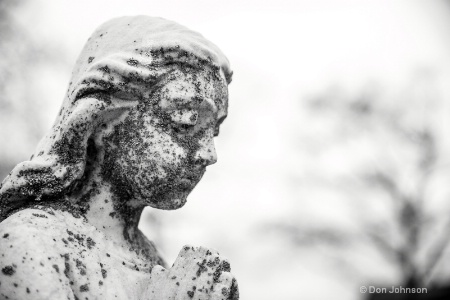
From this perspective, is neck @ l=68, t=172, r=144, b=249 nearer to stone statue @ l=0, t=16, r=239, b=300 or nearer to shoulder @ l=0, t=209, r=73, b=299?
stone statue @ l=0, t=16, r=239, b=300

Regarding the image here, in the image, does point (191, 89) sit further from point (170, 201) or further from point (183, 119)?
point (170, 201)

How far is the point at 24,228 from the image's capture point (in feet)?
7.74

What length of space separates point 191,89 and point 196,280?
2.98 feet

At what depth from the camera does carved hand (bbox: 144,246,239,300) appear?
2.49 meters

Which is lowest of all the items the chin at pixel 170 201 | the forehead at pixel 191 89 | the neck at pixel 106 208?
the neck at pixel 106 208

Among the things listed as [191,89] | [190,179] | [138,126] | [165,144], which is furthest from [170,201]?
[191,89]

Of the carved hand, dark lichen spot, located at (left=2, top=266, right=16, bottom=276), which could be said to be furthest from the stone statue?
dark lichen spot, located at (left=2, top=266, right=16, bottom=276)

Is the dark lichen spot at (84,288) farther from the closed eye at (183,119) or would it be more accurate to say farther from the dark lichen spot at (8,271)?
the closed eye at (183,119)

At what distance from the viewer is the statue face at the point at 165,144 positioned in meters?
2.75

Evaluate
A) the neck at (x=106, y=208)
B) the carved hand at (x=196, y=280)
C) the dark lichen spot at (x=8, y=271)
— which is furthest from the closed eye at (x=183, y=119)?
the dark lichen spot at (x=8, y=271)

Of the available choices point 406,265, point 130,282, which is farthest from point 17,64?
point 406,265

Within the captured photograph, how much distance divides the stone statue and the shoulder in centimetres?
2

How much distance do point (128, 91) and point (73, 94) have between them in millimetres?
267

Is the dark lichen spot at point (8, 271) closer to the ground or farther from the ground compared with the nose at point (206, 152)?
closer to the ground
